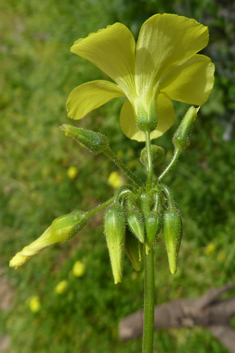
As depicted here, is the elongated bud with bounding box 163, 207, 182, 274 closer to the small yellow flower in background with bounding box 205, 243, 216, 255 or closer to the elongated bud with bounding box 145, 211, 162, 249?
the elongated bud with bounding box 145, 211, 162, 249

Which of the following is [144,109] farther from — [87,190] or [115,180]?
[87,190]

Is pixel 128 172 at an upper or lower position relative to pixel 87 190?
upper

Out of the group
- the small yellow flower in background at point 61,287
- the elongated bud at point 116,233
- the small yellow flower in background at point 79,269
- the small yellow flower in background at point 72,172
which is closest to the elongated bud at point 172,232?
the elongated bud at point 116,233

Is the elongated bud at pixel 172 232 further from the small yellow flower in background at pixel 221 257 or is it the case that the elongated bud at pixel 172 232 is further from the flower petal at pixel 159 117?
the small yellow flower in background at pixel 221 257

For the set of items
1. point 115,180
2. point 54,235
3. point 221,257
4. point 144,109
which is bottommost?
point 221,257

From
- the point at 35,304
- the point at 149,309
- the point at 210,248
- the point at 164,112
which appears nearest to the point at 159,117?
the point at 164,112

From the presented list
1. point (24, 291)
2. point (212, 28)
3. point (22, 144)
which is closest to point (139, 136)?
point (212, 28)

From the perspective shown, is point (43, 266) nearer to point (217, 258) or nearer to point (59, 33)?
point (217, 258)
